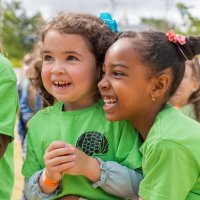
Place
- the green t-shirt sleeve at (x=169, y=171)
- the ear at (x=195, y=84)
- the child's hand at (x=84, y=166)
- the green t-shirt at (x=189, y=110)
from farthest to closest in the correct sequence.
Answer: the ear at (x=195, y=84), the green t-shirt at (x=189, y=110), the child's hand at (x=84, y=166), the green t-shirt sleeve at (x=169, y=171)

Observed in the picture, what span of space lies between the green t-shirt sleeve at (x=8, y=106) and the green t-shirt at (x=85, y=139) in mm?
126

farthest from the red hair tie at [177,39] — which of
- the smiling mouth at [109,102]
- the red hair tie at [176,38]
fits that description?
the smiling mouth at [109,102]

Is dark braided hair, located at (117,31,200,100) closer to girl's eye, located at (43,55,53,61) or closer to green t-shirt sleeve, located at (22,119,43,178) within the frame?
girl's eye, located at (43,55,53,61)

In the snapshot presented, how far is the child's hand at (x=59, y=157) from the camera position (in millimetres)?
2221

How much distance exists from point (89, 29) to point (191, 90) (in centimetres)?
232

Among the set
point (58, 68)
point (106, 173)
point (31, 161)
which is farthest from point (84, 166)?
point (58, 68)

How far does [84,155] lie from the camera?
90.2 inches

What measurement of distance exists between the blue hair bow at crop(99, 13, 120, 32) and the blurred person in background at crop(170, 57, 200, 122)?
74.1 inches

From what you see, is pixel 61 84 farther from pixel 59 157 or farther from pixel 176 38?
pixel 176 38

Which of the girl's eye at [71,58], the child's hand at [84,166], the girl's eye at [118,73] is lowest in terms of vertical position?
the child's hand at [84,166]

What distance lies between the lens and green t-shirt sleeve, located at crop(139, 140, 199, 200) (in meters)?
2.13

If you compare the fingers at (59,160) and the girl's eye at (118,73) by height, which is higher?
the girl's eye at (118,73)

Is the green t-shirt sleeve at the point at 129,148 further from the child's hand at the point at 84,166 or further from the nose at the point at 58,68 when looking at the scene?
the nose at the point at 58,68

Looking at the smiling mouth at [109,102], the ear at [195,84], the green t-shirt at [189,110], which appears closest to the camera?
the smiling mouth at [109,102]
